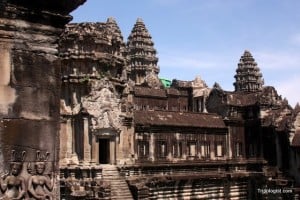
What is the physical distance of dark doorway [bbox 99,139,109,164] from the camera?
29.6 m

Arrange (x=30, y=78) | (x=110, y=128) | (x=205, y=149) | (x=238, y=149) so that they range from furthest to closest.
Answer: (x=238, y=149), (x=205, y=149), (x=110, y=128), (x=30, y=78)

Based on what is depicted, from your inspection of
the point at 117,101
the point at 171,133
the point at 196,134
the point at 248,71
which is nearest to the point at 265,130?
the point at 196,134

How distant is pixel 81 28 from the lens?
2836cm

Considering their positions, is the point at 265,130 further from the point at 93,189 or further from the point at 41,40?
the point at 41,40

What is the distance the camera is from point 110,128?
1148 inches

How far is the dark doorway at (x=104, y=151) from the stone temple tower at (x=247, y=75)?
5192 centimetres

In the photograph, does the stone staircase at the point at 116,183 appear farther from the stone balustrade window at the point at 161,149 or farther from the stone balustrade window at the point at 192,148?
the stone balustrade window at the point at 192,148

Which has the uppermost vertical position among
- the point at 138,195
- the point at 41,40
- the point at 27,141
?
the point at 41,40

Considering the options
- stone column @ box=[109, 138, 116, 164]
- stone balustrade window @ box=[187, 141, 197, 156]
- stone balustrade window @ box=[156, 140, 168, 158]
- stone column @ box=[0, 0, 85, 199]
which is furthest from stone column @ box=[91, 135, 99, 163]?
stone column @ box=[0, 0, 85, 199]

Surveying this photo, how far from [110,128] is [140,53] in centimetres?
4496

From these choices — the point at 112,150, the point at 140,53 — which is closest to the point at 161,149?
the point at 112,150

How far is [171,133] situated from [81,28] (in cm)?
1060

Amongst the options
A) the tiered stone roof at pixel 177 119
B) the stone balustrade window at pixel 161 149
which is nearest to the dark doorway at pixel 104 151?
the tiered stone roof at pixel 177 119

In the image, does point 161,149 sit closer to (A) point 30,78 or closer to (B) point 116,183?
(B) point 116,183
